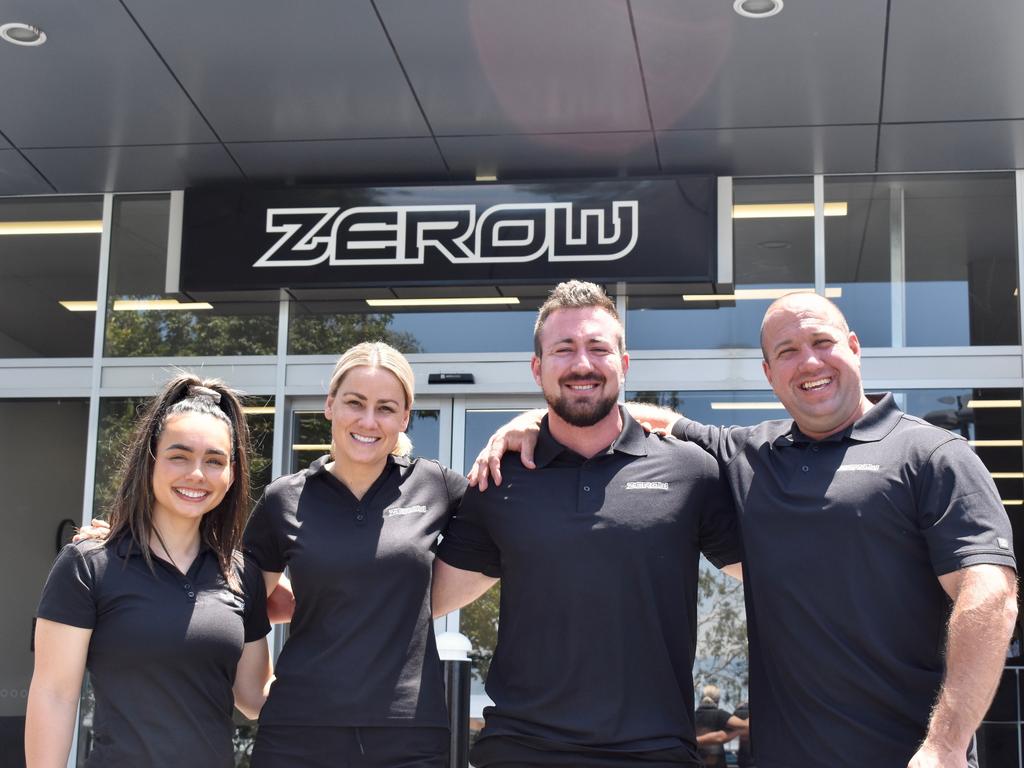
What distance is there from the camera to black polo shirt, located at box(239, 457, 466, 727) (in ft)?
10.5

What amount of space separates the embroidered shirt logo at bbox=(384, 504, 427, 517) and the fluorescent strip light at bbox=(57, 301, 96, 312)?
16.6 feet

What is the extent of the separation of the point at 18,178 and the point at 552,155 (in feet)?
11.5

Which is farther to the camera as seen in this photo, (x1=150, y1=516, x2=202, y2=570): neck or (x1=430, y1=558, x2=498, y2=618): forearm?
(x1=430, y1=558, x2=498, y2=618): forearm

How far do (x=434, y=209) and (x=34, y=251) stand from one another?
9.48ft

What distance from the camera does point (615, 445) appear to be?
336 centimetres

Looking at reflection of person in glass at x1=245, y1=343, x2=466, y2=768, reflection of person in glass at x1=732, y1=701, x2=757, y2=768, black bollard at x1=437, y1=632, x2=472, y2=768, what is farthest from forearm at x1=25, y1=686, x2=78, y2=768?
reflection of person in glass at x1=732, y1=701, x2=757, y2=768

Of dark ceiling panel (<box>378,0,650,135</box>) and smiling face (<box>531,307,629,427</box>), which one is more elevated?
dark ceiling panel (<box>378,0,650,135</box>)

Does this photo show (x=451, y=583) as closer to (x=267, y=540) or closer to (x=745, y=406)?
(x=267, y=540)

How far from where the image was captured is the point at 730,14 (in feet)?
17.8

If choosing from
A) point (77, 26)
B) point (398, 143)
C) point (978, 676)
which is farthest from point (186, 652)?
point (398, 143)

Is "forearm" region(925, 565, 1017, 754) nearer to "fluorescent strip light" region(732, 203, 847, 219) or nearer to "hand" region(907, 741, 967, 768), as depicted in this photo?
"hand" region(907, 741, 967, 768)

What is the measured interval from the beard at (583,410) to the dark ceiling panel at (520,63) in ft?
8.82

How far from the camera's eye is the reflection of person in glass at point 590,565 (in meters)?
3.08

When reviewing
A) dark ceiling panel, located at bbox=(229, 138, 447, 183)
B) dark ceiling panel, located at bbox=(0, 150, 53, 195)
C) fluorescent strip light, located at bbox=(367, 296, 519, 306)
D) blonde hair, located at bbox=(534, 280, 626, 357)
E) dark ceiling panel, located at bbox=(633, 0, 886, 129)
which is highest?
dark ceiling panel, located at bbox=(633, 0, 886, 129)
